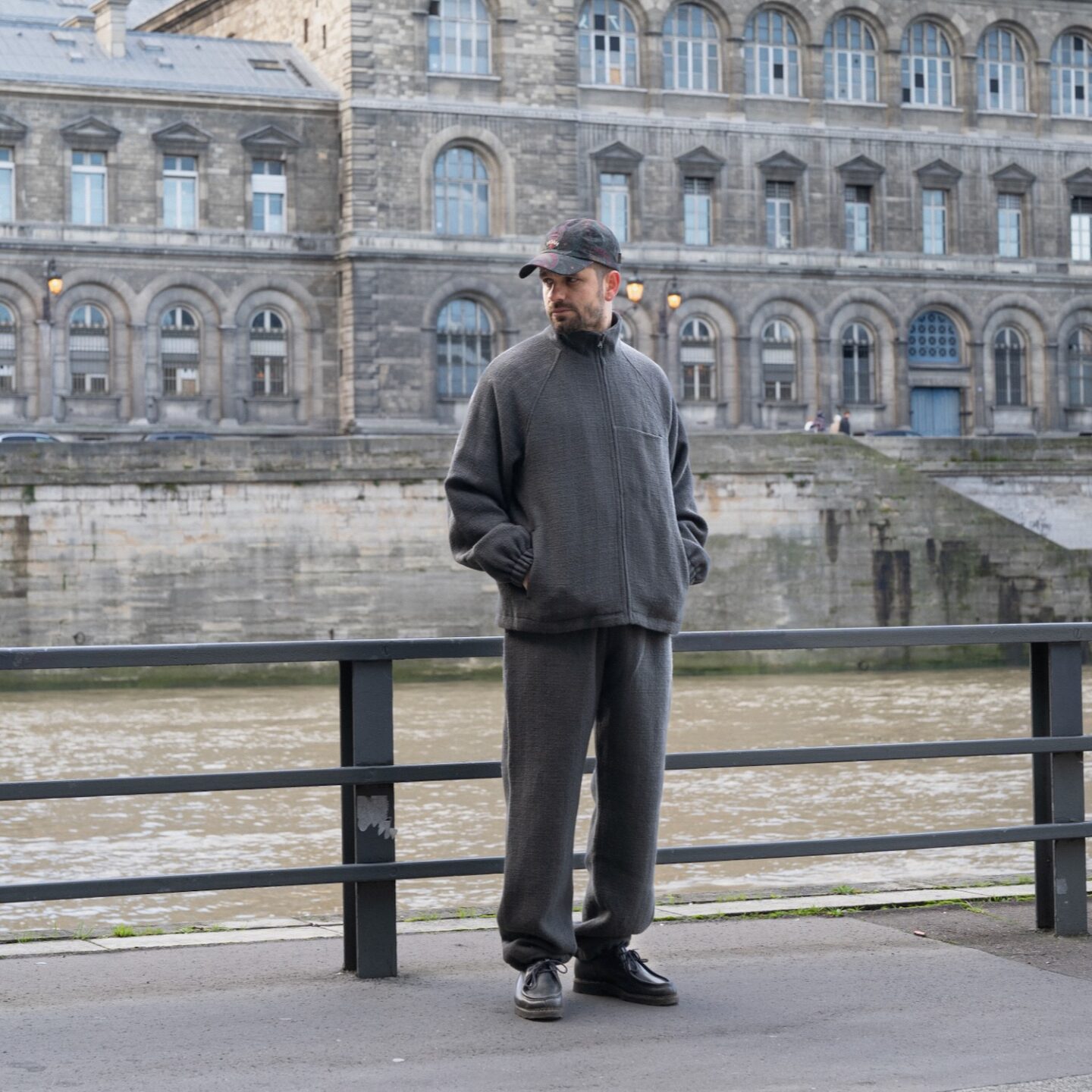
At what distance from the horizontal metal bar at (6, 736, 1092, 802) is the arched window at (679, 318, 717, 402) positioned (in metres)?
37.2

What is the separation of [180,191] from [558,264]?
35855 millimetres

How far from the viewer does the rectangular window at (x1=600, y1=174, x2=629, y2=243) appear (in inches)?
1665

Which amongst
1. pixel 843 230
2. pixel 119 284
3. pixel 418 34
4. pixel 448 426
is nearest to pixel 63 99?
pixel 119 284

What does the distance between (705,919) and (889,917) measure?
56 centimetres

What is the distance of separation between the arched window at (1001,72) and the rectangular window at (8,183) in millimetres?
21601

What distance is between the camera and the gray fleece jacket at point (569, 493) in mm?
4875

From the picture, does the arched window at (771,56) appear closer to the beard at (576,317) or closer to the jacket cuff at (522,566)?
the beard at (576,317)

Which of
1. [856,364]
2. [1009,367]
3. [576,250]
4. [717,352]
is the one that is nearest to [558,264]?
[576,250]

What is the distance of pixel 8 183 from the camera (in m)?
38.3

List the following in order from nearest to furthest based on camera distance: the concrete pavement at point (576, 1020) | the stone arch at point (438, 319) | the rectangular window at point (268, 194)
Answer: the concrete pavement at point (576, 1020) → the rectangular window at point (268, 194) → the stone arch at point (438, 319)

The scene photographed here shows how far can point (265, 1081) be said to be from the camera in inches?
169

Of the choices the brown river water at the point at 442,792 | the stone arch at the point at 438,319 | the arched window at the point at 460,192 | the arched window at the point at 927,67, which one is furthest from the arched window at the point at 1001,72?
the brown river water at the point at 442,792

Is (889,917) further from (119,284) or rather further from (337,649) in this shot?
(119,284)

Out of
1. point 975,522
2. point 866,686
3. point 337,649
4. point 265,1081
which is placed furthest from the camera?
point 975,522
